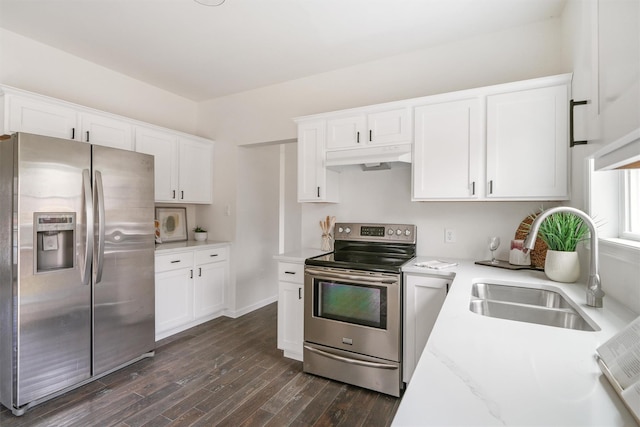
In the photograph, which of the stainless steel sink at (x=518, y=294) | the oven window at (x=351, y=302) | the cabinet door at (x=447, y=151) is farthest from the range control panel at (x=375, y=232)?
the stainless steel sink at (x=518, y=294)

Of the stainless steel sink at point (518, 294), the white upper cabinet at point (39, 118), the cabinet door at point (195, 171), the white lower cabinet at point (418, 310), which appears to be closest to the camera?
the stainless steel sink at point (518, 294)

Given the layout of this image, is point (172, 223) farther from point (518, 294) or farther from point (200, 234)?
point (518, 294)

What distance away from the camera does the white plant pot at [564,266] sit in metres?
1.69

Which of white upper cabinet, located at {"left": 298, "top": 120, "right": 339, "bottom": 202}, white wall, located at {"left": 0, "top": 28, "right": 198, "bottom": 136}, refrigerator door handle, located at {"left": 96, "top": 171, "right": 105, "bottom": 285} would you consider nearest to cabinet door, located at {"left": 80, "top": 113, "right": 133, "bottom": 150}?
white wall, located at {"left": 0, "top": 28, "right": 198, "bottom": 136}

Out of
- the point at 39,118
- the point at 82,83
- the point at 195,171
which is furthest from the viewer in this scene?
the point at 195,171

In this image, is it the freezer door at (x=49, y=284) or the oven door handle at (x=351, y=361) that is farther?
the oven door handle at (x=351, y=361)

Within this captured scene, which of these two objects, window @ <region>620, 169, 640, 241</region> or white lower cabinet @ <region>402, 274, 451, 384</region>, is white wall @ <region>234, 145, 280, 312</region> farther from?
window @ <region>620, 169, 640, 241</region>

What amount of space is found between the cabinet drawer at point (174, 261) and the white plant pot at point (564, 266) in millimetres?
3163

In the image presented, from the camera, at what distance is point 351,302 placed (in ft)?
7.56

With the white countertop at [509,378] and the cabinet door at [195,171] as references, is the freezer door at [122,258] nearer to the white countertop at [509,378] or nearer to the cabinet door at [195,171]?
the cabinet door at [195,171]

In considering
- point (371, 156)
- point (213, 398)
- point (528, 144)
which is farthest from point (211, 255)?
point (528, 144)

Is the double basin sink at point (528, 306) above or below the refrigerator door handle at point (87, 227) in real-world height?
below

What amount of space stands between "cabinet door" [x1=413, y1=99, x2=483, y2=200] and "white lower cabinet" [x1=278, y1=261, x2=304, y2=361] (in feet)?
3.93

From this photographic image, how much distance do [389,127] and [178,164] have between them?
2447 mm
